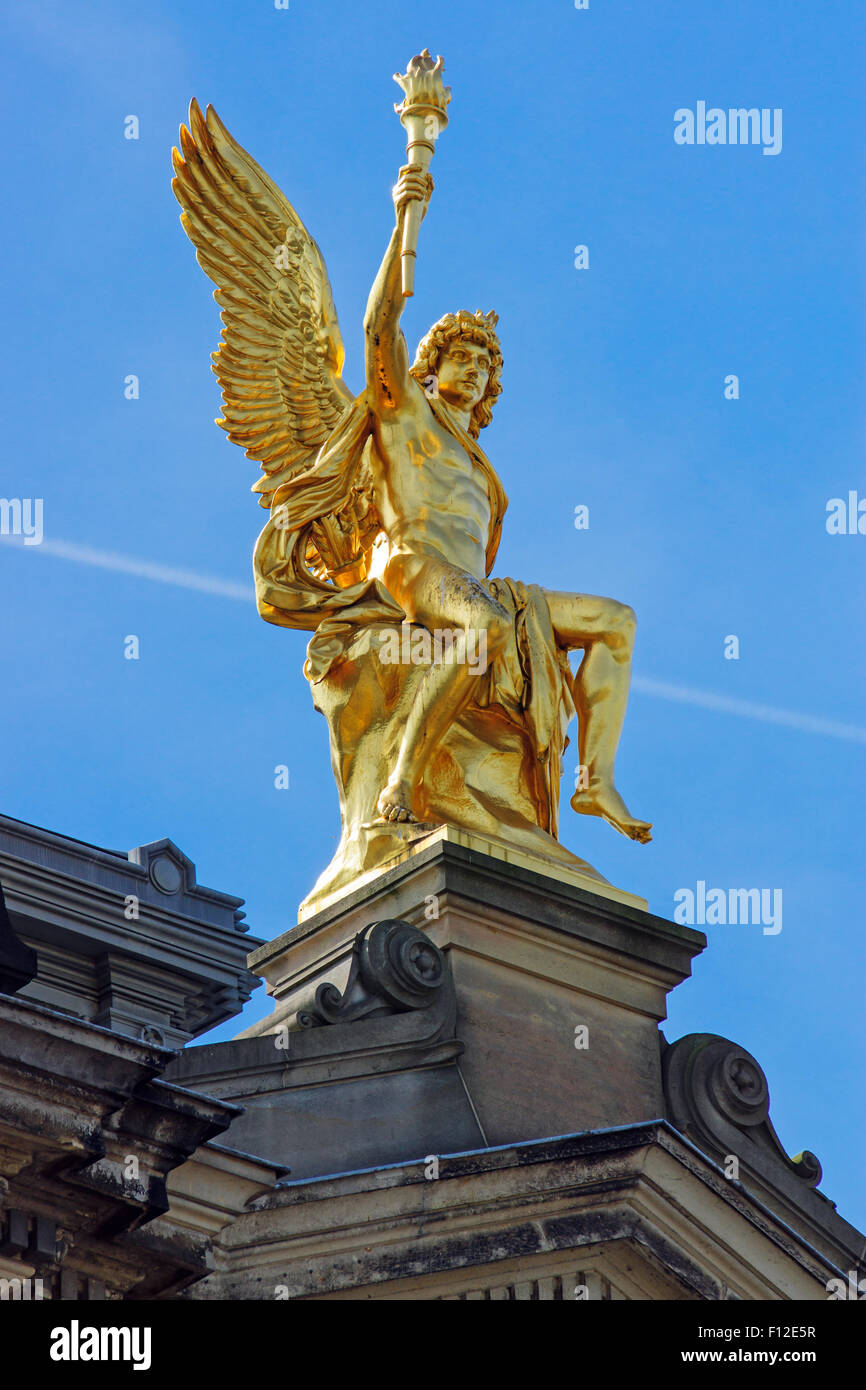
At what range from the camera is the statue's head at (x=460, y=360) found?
18.1 meters

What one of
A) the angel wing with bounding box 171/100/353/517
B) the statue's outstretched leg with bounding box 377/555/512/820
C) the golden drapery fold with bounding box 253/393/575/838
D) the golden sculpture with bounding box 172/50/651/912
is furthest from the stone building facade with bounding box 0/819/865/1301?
the angel wing with bounding box 171/100/353/517

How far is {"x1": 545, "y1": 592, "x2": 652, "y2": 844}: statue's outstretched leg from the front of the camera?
17.4 m

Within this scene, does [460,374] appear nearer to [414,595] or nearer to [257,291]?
[257,291]

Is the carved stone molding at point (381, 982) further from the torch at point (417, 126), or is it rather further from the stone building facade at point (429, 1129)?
the torch at point (417, 126)

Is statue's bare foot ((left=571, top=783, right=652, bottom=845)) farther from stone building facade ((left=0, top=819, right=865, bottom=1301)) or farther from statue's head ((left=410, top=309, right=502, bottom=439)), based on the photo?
statue's head ((left=410, top=309, right=502, bottom=439))

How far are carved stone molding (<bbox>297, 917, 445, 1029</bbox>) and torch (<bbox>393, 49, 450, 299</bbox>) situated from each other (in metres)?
3.79

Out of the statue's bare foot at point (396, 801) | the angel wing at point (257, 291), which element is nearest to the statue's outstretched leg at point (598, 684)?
the statue's bare foot at point (396, 801)

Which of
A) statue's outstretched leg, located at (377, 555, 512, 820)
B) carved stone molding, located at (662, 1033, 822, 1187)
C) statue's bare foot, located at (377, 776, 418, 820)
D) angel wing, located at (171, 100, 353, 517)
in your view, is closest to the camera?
carved stone molding, located at (662, 1033, 822, 1187)

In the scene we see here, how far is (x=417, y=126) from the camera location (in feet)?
56.0

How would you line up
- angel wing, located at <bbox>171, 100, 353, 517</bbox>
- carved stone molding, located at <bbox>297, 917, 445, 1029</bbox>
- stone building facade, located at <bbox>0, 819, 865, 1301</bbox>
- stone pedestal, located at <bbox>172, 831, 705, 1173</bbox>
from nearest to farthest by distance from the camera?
stone building facade, located at <bbox>0, 819, 865, 1301</bbox>
stone pedestal, located at <bbox>172, 831, 705, 1173</bbox>
carved stone molding, located at <bbox>297, 917, 445, 1029</bbox>
angel wing, located at <bbox>171, 100, 353, 517</bbox>

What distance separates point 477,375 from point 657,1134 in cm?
559

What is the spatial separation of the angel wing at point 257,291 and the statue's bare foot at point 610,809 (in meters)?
2.75
